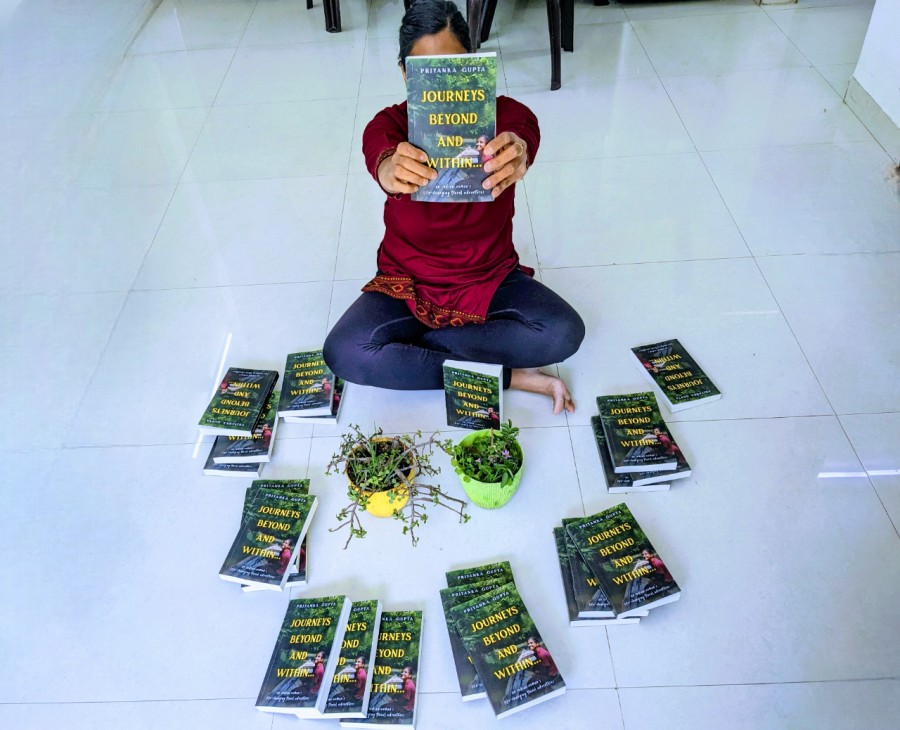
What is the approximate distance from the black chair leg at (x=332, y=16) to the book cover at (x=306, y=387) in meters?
2.69

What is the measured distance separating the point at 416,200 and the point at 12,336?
1322mm

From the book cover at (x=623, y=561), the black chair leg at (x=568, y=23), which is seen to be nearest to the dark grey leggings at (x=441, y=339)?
the book cover at (x=623, y=561)

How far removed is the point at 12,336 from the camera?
6.70ft

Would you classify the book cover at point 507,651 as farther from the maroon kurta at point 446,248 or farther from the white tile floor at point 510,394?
the maroon kurta at point 446,248

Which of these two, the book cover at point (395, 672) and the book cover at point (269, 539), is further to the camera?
the book cover at point (269, 539)

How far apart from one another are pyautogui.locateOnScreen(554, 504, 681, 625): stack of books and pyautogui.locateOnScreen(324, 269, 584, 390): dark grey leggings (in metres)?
0.48

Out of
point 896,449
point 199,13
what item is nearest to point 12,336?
point 896,449

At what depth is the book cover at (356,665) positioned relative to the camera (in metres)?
1.34

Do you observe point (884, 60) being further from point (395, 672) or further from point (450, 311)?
point (395, 672)

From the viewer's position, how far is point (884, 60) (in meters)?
2.78

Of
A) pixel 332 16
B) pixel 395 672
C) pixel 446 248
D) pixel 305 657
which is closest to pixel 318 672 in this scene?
pixel 305 657

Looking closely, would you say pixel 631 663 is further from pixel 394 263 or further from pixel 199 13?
pixel 199 13

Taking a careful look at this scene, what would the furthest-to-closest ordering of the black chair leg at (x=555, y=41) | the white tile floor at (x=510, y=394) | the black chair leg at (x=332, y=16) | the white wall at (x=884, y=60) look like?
the black chair leg at (x=332, y=16) < the black chair leg at (x=555, y=41) < the white wall at (x=884, y=60) < the white tile floor at (x=510, y=394)

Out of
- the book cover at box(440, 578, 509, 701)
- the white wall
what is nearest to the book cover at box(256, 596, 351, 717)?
the book cover at box(440, 578, 509, 701)
